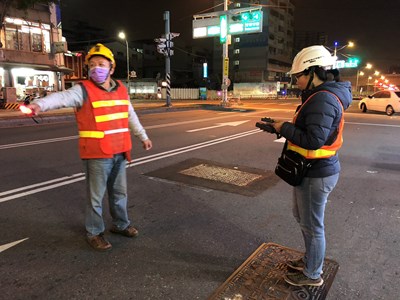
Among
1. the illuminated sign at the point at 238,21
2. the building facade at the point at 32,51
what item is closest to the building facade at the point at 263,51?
the illuminated sign at the point at 238,21

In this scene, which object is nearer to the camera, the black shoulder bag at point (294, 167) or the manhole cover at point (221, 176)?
the black shoulder bag at point (294, 167)

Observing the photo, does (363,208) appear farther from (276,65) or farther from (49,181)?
(276,65)

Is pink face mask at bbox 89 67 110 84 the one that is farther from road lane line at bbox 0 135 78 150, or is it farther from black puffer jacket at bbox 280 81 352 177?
road lane line at bbox 0 135 78 150

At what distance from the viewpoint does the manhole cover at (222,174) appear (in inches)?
239

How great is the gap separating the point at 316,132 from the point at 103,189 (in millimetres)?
2218

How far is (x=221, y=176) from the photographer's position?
633cm

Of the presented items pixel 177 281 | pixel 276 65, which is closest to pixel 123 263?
pixel 177 281

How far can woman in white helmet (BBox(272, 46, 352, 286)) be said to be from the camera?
2549 mm

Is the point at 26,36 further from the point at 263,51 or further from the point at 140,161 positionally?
the point at 263,51

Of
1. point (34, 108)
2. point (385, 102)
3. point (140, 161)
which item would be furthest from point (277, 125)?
point (385, 102)

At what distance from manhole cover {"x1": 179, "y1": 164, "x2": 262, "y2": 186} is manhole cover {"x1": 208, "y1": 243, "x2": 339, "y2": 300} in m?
2.53

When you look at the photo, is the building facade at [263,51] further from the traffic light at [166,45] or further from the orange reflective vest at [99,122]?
the orange reflective vest at [99,122]

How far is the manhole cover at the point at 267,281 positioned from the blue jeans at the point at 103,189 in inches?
58.3

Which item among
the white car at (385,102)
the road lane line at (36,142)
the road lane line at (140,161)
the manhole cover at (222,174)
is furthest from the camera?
the white car at (385,102)
